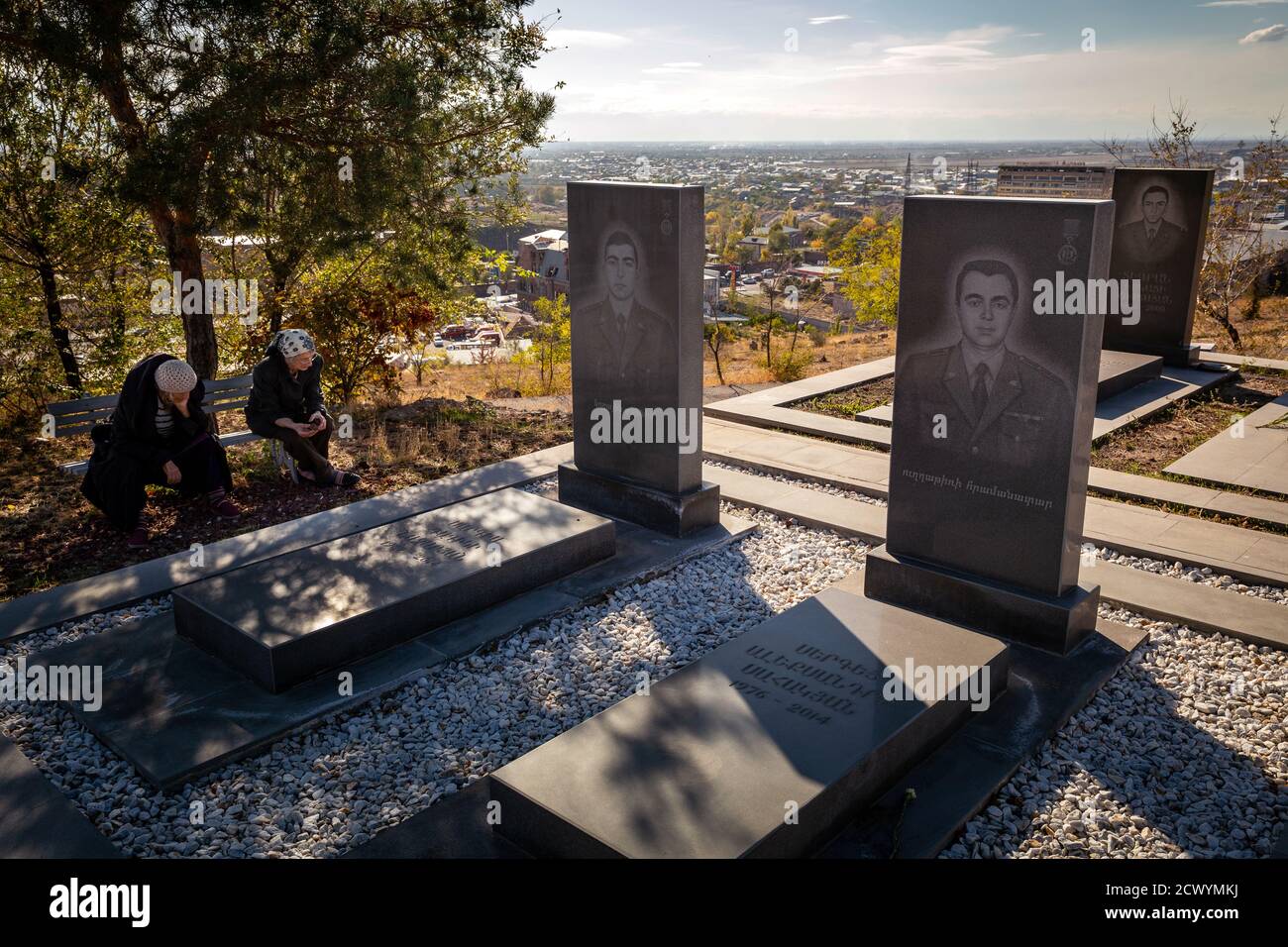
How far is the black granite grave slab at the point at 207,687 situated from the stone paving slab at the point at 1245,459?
18.0 feet

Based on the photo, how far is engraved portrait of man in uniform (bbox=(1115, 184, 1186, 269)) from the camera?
1164 centimetres

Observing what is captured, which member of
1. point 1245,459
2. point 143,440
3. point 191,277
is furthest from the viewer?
point 191,277

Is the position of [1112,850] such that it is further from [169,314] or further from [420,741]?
[169,314]

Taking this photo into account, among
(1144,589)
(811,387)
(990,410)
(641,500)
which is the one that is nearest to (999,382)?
(990,410)

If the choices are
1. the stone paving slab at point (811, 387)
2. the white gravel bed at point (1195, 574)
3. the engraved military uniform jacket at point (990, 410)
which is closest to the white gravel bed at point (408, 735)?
the engraved military uniform jacket at point (990, 410)

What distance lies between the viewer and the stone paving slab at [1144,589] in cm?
554

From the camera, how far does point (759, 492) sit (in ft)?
26.5

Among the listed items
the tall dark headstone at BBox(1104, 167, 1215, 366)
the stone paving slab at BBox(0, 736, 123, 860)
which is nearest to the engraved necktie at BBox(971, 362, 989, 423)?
the stone paving slab at BBox(0, 736, 123, 860)

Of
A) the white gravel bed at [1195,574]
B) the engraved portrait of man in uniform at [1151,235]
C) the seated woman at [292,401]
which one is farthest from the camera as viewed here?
the engraved portrait of man in uniform at [1151,235]

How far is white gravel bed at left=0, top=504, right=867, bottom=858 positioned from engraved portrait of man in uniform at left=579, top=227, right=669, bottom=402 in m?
1.64

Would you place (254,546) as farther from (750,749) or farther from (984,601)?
(984,601)

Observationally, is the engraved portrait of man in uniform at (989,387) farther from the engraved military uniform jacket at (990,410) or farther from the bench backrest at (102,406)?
the bench backrest at (102,406)

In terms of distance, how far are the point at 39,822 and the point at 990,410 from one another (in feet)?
16.5

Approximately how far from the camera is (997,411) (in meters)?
5.24
